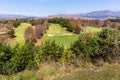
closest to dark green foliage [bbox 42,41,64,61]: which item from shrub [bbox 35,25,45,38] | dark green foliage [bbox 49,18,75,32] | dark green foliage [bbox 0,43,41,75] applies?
dark green foliage [bbox 0,43,41,75]

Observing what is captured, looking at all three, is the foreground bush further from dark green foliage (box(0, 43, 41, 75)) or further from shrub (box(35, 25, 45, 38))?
shrub (box(35, 25, 45, 38))

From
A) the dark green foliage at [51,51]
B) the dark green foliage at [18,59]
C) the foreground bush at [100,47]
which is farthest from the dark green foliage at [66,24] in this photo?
the dark green foliage at [18,59]

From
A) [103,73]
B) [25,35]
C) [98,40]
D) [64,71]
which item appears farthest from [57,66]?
[25,35]

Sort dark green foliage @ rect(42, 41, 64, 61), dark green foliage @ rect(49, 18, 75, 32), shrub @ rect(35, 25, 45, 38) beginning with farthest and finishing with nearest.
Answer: dark green foliage @ rect(49, 18, 75, 32), shrub @ rect(35, 25, 45, 38), dark green foliage @ rect(42, 41, 64, 61)

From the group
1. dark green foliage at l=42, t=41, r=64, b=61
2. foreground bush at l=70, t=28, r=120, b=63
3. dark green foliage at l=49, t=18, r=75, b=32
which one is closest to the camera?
foreground bush at l=70, t=28, r=120, b=63

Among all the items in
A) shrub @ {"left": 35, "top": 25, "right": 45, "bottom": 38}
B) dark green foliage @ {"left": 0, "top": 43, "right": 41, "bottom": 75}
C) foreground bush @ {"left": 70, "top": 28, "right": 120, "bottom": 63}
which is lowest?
shrub @ {"left": 35, "top": 25, "right": 45, "bottom": 38}

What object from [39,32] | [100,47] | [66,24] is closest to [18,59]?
[100,47]

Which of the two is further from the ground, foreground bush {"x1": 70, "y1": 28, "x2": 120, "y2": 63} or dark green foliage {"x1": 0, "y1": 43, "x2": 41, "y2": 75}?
foreground bush {"x1": 70, "y1": 28, "x2": 120, "y2": 63}

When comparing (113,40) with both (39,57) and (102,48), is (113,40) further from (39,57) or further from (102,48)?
(39,57)

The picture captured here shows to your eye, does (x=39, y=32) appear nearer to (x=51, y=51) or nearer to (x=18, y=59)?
(x=51, y=51)
